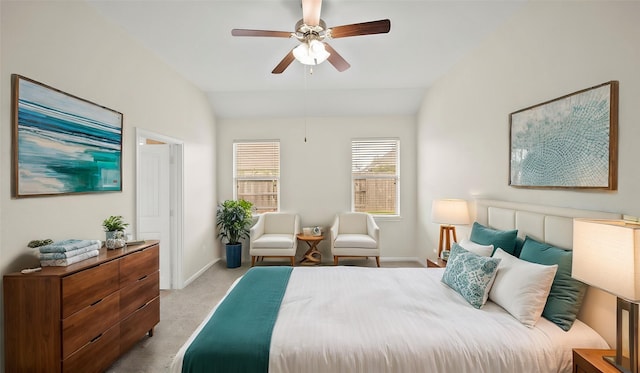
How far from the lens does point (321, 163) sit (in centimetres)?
500

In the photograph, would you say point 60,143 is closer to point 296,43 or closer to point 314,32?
point 314,32

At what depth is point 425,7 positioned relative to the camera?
2.32 metres

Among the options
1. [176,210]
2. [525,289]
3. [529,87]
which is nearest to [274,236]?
[176,210]

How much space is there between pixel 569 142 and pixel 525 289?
3.50 ft

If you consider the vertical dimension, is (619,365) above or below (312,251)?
above

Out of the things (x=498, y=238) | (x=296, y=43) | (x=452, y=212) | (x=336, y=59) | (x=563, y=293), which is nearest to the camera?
(x=563, y=293)

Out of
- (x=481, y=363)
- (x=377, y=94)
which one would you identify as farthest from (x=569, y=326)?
(x=377, y=94)

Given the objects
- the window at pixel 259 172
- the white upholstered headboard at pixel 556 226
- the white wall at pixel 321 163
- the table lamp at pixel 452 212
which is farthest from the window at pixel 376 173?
the white upholstered headboard at pixel 556 226

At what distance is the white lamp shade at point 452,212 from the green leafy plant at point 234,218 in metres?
3.05

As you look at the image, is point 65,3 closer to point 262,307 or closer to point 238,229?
point 262,307

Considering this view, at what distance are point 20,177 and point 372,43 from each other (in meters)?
3.13

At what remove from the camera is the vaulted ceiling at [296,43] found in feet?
7.66

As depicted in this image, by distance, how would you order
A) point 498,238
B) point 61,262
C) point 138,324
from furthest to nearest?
point 138,324
point 498,238
point 61,262

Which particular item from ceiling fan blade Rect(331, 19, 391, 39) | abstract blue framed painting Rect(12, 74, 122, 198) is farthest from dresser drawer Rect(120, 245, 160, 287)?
ceiling fan blade Rect(331, 19, 391, 39)
